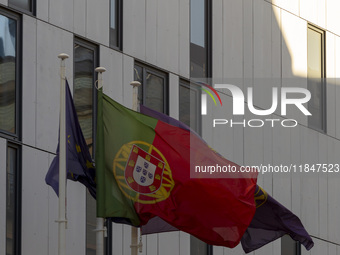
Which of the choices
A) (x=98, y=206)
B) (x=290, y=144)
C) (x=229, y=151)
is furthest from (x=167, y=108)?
(x=98, y=206)

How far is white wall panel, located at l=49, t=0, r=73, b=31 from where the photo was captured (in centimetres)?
2120

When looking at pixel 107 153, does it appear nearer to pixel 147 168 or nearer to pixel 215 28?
pixel 147 168

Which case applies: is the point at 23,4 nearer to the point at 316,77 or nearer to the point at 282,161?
the point at 282,161

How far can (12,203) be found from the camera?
781 inches

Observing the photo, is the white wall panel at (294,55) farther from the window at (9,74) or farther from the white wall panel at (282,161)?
the window at (9,74)

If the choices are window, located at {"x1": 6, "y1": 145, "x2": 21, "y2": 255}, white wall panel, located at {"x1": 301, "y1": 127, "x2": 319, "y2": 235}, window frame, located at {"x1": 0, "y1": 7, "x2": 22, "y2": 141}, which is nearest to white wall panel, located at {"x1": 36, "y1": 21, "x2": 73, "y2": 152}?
window frame, located at {"x1": 0, "y1": 7, "x2": 22, "y2": 141}

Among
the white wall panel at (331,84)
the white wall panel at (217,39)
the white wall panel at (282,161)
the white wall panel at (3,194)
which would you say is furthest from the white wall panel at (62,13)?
the white wall panel at (331,84)

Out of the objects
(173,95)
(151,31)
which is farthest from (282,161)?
(151,31)

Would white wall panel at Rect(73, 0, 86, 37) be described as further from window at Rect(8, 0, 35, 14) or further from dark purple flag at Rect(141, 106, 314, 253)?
dark purple flag at Rect(141, 106, 314, 253)

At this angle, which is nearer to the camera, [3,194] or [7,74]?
[3,194]

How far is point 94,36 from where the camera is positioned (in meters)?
22.3

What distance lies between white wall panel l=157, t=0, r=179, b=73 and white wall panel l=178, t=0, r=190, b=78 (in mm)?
142

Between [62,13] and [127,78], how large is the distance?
2349mm

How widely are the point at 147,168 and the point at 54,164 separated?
1470 mm
